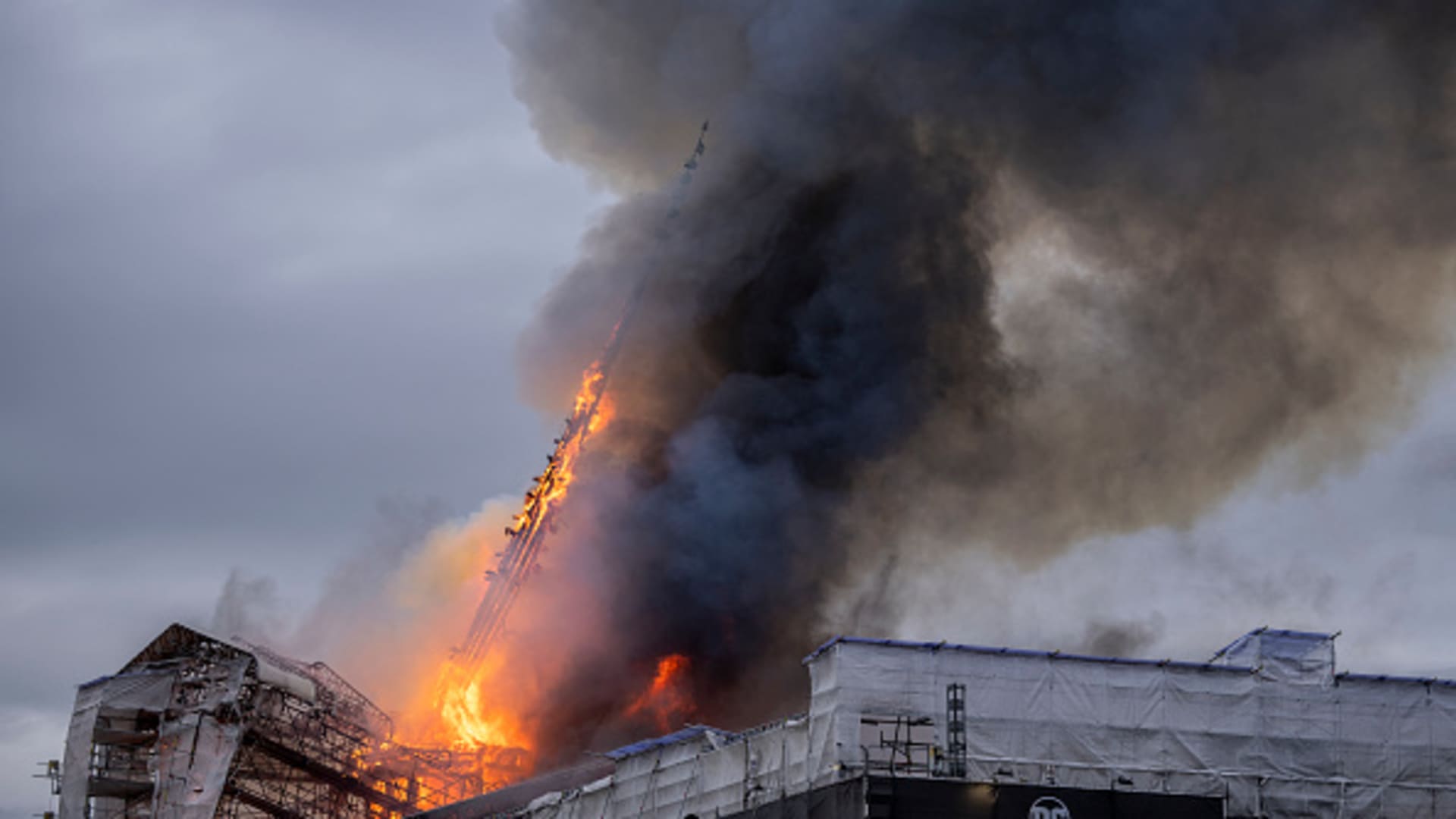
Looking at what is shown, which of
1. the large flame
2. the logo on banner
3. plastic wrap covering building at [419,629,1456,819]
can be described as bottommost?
the logo on banner

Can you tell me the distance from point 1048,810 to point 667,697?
150 feet

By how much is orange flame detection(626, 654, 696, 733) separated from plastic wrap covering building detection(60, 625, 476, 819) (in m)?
16.0

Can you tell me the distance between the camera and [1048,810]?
6725cm

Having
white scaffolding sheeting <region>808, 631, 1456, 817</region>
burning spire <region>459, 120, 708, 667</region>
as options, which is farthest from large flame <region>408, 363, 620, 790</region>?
white scaffolding sheeting <region>808, 631, 1456, 817</region>

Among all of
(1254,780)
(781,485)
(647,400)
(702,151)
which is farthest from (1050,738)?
(702,151)

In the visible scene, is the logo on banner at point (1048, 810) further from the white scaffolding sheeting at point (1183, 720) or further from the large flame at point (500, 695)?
the large flame at point (500, 695)

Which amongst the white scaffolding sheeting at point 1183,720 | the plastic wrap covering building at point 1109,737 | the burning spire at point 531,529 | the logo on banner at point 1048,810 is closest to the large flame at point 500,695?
the burning spire at point 531,529

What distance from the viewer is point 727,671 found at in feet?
369

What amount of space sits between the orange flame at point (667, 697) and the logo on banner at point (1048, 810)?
4437 cm

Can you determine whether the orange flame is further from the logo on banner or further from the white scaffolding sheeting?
the logo on banner

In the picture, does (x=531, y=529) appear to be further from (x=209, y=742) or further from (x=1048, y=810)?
(x=1048, y=810)

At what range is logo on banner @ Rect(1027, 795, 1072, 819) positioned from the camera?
2643 inches

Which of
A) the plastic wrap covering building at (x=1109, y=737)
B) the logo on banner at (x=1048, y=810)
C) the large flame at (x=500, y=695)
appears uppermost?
the large flame at (x=500, y=695)

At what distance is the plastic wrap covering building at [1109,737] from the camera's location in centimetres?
6881
